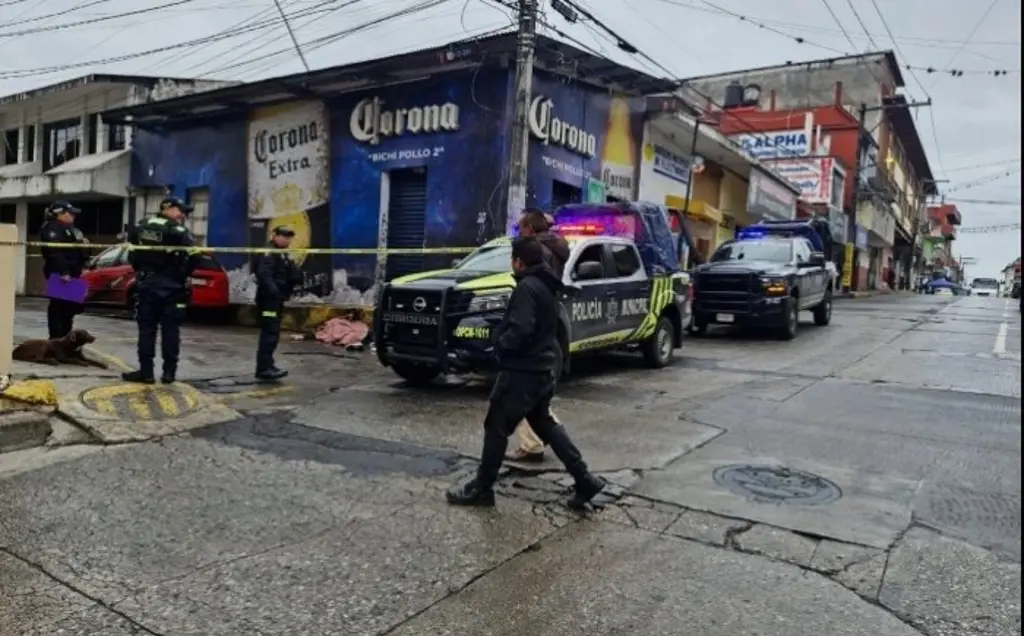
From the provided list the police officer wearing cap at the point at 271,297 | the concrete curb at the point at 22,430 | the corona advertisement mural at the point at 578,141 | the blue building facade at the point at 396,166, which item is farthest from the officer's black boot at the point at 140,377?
the corona advertisement mural at the point at 578,141

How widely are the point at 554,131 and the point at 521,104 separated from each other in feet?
10.8

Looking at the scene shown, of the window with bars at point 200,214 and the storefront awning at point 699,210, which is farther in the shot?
the storefront awning at point 699,210

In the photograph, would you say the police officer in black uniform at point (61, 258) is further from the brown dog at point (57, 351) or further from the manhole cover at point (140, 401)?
the manhole cover at point (140, 401)

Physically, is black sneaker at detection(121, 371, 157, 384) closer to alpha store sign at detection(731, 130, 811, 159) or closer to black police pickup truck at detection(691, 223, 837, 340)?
Result: black police pickup truck at detection(691, 223, 837, 340)

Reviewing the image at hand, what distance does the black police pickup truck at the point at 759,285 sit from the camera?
1448cm

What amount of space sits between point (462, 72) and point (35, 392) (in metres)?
10.2

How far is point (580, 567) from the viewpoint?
3.99m

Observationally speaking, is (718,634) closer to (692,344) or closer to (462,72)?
(692,344)

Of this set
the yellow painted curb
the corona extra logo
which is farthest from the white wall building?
the yellow painted curb

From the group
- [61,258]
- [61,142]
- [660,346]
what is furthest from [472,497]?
[61,142]

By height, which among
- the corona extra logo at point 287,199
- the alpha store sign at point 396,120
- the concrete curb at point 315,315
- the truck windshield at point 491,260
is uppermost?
the alpha store sign at point 396,120

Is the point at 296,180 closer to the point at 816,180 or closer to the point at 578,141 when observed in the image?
the point at 578,141

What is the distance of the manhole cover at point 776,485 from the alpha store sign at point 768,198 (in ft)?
68.1

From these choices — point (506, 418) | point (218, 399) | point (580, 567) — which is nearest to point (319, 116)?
point (218, 399)
